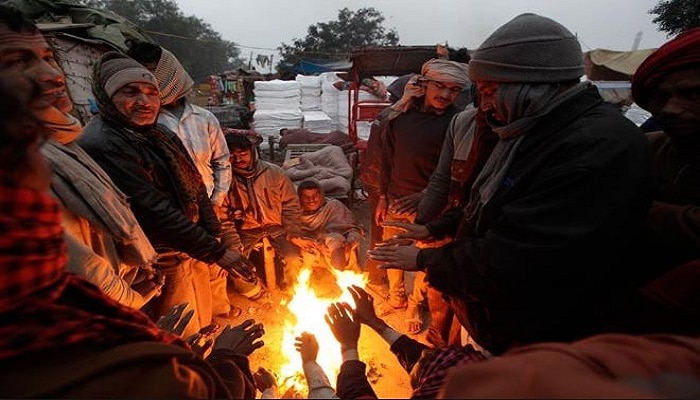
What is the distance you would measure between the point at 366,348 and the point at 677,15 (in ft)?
47.3

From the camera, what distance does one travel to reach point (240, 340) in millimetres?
1868

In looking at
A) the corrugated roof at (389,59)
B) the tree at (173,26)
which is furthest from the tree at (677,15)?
the tree at (173,26)

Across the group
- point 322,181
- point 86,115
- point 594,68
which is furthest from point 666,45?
point 594,68

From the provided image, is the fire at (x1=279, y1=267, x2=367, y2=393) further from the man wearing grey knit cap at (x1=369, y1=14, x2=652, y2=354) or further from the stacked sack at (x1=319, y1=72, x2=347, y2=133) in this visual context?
the stacked sack at (x1=319, y1=72, x2=347, y2=133)

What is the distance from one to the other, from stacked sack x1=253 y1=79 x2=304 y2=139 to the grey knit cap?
500 inches

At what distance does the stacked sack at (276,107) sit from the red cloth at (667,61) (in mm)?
12828

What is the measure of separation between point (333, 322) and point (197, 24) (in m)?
47.3

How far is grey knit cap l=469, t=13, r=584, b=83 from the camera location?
1.63m

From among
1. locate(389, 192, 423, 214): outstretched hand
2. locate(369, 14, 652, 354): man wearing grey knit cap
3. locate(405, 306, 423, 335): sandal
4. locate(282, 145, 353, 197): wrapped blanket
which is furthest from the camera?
locate(282, 145, 353, 197): wrapped blanket

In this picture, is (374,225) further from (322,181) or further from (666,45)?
(666,45)

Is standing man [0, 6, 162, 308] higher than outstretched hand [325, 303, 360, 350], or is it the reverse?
standing man [0, 6, 162, 308]

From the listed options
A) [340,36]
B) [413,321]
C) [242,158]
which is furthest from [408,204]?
[340,36]

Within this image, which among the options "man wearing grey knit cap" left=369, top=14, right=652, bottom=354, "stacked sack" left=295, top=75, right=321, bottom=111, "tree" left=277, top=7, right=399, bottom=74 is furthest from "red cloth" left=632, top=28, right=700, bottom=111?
"tree" left=277, top=7, right=399, bottom=74

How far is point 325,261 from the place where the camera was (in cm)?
473
